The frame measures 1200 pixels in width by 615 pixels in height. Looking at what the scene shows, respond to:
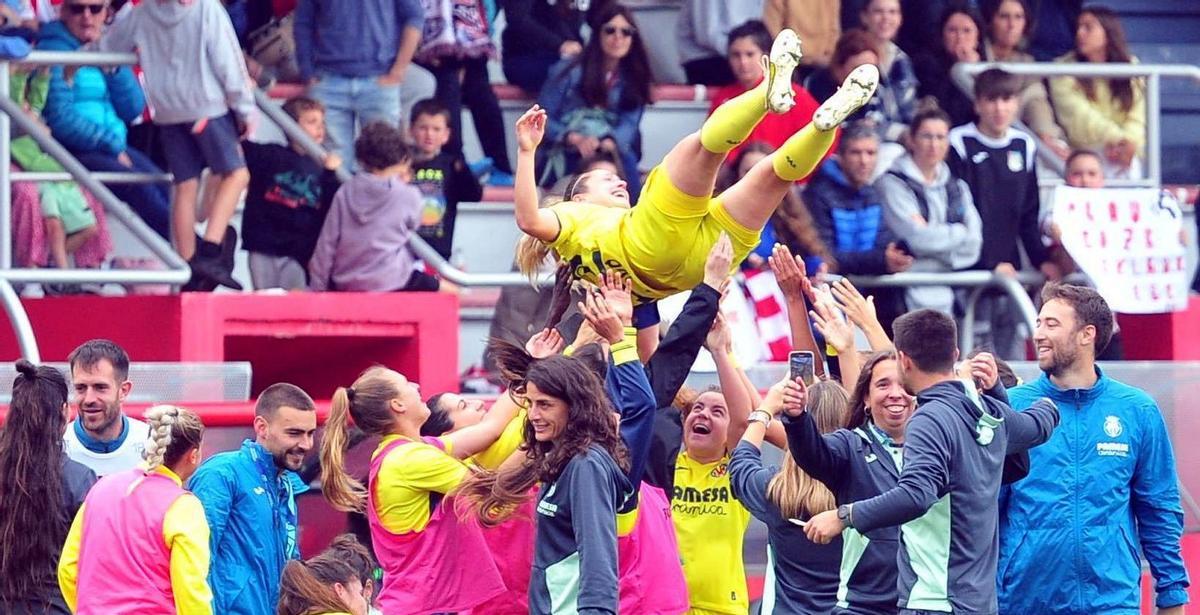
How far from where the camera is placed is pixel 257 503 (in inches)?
279

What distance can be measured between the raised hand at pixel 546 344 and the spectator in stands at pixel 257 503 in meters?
0.80

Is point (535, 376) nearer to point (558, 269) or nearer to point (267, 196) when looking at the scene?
point (558, 269)

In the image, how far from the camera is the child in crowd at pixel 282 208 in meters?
10.0

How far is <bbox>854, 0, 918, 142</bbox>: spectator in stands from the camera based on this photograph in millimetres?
11906

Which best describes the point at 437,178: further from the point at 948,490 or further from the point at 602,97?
the point at 948,490

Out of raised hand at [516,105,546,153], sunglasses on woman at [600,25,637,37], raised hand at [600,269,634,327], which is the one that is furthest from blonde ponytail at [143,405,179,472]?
sunglasses on woman at [600,25,637,37]

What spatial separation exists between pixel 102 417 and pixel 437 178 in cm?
372

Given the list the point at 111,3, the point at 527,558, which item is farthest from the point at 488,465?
the point at 111,3

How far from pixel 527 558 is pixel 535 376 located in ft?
5.07

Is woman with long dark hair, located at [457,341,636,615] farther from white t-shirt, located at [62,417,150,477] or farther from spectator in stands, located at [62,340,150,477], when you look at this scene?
white t-shirt, located at [62,417,150,477]

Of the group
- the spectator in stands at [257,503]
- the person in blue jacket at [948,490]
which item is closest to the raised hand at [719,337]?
the person in blue jacket at [948,490]

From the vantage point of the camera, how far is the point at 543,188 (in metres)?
11.3

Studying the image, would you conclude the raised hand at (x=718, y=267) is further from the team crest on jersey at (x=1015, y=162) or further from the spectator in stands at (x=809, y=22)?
the spectator in stands at (x=809, y=22)

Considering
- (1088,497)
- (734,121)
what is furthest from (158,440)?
(1088,497)
